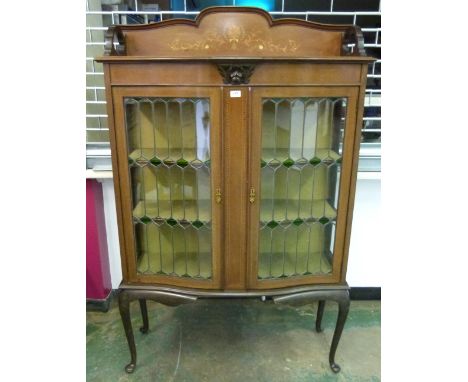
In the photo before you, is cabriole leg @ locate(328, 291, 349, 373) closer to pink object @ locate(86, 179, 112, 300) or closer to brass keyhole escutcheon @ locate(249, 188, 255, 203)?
brass keyhole escutcheon @ locate(249, 188, 255, 203)

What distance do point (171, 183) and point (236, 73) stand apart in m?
0.49

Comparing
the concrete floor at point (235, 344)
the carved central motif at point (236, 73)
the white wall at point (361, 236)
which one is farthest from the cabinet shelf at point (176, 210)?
the concrete floor at point (235, 344)

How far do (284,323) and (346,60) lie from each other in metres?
1.34

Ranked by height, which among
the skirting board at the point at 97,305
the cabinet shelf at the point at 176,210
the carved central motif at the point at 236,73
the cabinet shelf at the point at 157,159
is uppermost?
the carved central motif at the point at 236,73

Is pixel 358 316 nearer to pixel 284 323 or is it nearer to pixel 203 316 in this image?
pixel 284 323

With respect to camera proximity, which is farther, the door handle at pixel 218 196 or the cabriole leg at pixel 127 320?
the cabriole leg at pixel 127 320

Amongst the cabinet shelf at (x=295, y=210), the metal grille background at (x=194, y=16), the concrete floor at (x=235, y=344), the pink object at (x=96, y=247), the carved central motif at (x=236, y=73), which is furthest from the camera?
the pink object at (x=96, y=247)

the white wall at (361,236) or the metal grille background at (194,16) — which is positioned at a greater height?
the metal grille background at (194,16)

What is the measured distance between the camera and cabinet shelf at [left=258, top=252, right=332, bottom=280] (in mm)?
1380

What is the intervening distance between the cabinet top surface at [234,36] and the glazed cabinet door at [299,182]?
0.21 meters

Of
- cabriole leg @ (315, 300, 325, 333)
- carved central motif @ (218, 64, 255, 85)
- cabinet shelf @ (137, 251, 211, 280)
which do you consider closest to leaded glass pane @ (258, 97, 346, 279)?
carved central motif @ (218, 64, 255, 85)

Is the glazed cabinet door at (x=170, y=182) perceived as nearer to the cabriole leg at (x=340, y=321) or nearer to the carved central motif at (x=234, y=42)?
the carved central motif at (x=234, y=42)

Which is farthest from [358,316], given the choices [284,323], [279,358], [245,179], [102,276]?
[102,276]

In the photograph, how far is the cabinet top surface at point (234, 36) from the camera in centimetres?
129
